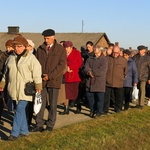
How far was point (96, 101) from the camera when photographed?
410 inches

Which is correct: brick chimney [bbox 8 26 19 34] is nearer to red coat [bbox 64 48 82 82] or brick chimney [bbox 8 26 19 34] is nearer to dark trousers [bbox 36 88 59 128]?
red coat [bbox 64 48 82 82]

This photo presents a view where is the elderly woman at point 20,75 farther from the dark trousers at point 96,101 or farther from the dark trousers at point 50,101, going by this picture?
the dark trousers at point 96,101

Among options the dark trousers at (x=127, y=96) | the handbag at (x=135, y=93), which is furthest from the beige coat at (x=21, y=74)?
the dark trousers at (x=127, y=96)

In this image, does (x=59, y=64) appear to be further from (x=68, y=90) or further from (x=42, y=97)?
(x=68, y=90)

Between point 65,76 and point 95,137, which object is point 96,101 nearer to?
point 65,76

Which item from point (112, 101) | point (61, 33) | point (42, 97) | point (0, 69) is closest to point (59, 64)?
point (42, 97)

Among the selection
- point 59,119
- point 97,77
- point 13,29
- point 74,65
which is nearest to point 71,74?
point 74,65

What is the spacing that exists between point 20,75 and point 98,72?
350 centimetres

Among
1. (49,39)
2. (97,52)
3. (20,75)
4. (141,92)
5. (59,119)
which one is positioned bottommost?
(59,119)

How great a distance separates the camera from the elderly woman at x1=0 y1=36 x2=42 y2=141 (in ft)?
23.0

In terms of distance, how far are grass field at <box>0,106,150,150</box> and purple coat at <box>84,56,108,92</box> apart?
2.68ft

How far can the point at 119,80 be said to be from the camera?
1102cm

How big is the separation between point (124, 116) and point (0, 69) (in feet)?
11.4

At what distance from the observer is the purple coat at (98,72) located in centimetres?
1018
